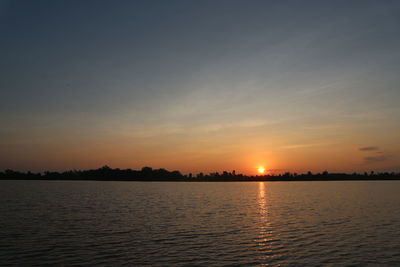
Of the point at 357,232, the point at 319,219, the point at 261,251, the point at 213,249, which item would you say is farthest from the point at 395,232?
the point at 213,249

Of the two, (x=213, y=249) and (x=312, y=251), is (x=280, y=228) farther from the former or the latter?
(x=213, y=249)

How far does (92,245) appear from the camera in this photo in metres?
→ 32.9

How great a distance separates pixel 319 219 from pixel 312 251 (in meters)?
24.9

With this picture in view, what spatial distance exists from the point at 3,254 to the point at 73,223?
62.1 ft

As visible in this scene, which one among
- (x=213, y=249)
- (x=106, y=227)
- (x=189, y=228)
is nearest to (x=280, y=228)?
(x=189, y=228)

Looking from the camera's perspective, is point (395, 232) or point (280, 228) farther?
point (280, 228)

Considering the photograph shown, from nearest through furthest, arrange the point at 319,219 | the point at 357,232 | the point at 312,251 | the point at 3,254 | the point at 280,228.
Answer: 1. the point at 3,254
2. the point at 312,251
3. the point at 357,232
4. the point at 280,228
5. the point at 319,219

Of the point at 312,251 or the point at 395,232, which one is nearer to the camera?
the point at 312,251

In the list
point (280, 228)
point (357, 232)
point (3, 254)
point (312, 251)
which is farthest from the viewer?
point (280, 228)

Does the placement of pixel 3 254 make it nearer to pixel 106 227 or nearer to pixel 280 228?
pixel 106 227

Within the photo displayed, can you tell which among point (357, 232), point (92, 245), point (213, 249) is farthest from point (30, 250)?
point (357, 232)

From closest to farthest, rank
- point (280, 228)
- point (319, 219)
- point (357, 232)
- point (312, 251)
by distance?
point (312, 251), point (357, 232), point (280, 228), point (319, 219)

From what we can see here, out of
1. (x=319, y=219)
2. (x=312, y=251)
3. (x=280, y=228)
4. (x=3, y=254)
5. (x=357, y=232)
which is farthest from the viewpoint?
(x=319, y=219)

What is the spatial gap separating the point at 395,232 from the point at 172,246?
3186cm
